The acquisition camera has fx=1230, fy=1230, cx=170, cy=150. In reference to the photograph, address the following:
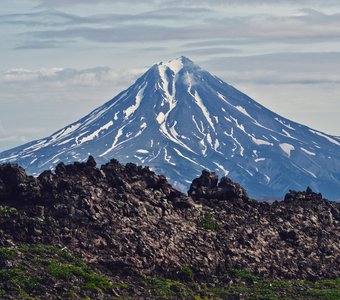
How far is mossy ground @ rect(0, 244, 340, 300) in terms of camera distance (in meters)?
70.6

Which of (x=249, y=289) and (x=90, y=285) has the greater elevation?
(x=90, y=285)

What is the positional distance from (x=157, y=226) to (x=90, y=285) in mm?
12034

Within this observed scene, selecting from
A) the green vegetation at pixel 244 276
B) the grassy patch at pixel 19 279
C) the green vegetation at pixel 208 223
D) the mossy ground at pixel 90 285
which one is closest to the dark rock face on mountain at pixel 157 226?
the green vegetation at pixel 208 223

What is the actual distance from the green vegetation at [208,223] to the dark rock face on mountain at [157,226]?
0.07 metres

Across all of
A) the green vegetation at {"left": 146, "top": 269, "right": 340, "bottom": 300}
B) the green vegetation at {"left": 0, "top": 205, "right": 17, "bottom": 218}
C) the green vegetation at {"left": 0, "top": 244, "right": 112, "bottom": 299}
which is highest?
the green vegetation at {"left": 0, "top": 205, "right": 17, "bottom": 218}

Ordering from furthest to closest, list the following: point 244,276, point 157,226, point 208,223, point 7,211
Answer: point 208,223 < point 157,226 < point 244,276 < point 7,211

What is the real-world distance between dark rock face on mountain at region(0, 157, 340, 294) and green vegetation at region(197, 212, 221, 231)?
71mm

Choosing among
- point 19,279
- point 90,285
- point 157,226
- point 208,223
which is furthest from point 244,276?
point 19,279

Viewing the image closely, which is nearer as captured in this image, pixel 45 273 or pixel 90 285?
pixel 90 285

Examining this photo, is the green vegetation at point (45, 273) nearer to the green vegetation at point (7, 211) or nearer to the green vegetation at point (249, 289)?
the green vegetation at point (7, 211)

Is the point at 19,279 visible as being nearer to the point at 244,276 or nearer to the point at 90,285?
the point at 90,285

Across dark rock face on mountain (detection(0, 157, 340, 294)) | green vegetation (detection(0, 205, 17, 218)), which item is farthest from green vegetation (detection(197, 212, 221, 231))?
green vegetation (detection(0, 205, 17, 218))

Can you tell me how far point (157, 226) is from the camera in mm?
83438

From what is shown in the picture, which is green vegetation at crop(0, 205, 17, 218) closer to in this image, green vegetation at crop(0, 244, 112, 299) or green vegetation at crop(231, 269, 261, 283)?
green vegetation at crop(0, 244, 112, 299)
